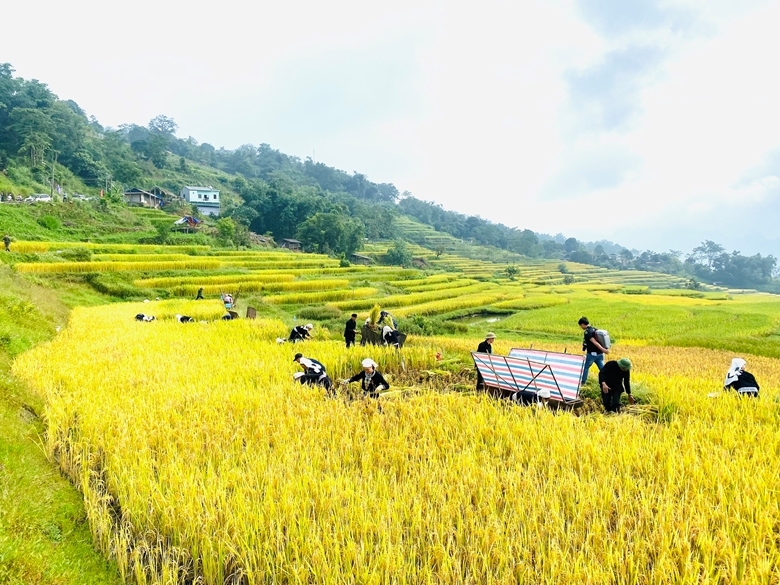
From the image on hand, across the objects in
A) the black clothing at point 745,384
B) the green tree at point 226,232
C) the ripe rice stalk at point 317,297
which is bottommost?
the ripe rice stalk at point 317,297

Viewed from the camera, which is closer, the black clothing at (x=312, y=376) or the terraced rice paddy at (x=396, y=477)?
the terraced rice paddy at (x=396, y=477)

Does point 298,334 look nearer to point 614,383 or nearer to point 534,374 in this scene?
point 534,374

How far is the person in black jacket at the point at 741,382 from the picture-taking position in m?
6.42

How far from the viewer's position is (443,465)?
14.8 ft

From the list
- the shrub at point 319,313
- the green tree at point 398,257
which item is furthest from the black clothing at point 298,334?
the green tree at point 398,257

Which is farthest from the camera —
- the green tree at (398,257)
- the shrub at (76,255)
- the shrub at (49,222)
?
the green tree at (398,257)

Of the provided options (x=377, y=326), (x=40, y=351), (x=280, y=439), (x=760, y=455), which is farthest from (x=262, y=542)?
(x=377, y=326)

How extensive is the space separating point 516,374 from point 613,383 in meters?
1.43

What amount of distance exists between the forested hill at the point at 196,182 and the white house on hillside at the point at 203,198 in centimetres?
192

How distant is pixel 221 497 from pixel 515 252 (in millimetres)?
102554

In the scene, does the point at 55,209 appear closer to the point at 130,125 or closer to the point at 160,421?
the point at 160,421

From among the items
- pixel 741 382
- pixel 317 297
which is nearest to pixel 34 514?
pixel 741 382

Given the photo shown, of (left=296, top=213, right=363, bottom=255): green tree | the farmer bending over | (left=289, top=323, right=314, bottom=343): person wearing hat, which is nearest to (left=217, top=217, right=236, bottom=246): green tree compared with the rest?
(left=296, top=213, right=363, bottom=255): green tree

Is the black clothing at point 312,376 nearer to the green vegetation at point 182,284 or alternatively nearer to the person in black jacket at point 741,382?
the green vegetation at point 182,284
